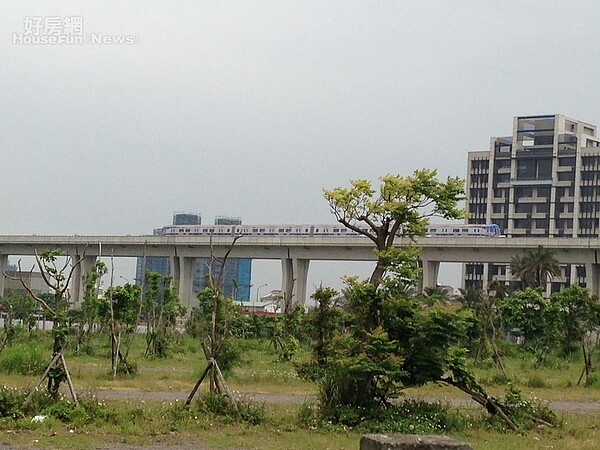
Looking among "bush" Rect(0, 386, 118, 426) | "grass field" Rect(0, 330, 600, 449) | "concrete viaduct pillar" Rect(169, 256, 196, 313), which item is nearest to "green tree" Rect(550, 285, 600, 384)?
"grass field" Rect(0, 330, 600, 449)

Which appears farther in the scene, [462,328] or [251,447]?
[462,328]

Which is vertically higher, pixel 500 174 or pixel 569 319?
pixel 500 174

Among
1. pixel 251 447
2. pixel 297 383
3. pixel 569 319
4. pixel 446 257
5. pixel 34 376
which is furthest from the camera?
pixel 446 257

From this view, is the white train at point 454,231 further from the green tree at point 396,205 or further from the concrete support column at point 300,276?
the green tree at point 396,205

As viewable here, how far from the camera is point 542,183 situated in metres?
105

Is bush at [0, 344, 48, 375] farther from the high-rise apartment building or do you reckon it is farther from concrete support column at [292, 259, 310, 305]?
the high-rise apartment building

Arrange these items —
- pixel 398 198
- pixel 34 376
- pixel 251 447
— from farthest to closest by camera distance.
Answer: pixel 34 376
pixel 398 198
pixel 251 447

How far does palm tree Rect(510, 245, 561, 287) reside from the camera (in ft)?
212

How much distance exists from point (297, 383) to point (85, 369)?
655 cm

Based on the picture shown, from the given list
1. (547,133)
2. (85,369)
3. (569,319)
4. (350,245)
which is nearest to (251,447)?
(85,369)

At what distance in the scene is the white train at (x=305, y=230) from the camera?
236 feet

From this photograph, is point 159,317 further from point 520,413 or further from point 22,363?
point 520,413

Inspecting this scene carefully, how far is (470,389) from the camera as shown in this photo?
17.1 m

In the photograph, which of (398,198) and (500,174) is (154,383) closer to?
(398,198)
